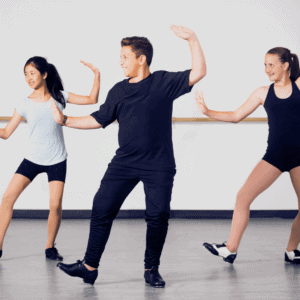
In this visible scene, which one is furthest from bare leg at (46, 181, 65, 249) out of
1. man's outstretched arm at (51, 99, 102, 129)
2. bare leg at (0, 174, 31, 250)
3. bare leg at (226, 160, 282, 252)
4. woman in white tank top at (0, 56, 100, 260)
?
bare leg at (226, 160, 282, 252)

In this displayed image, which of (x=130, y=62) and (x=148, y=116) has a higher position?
(x=130, y=62)

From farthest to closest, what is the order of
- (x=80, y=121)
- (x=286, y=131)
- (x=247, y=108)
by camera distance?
1. (x=247, y=108)
2. (x=286, y=131)
3. (x=80, y=121)

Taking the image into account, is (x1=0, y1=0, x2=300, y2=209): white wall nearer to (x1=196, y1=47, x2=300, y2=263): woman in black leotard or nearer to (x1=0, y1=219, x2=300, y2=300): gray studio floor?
(x1=0, y1=219, x2=300, y2=300): gray studio floor

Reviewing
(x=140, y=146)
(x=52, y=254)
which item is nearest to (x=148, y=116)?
(x=140, y=146)

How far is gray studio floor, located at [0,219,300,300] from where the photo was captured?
6.91 feet

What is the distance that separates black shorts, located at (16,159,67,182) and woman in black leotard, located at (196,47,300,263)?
3.09ft

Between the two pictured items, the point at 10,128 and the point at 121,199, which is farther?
the point at 10,128

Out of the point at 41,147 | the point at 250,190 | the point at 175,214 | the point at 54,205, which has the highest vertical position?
the point at 41,147

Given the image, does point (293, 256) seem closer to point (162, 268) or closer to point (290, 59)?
point (162, 268)

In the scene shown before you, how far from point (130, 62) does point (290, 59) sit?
3.46ft

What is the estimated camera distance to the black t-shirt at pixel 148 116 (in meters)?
2.10

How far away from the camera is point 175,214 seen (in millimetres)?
4324

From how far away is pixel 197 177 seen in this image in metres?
4.32

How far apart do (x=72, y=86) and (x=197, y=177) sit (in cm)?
151
